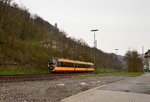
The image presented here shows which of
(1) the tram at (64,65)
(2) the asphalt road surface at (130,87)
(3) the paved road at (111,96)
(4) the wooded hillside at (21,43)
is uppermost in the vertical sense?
(4) the wooded hillside at (21,43)

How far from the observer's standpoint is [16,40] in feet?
123

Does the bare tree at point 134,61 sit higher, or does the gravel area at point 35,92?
the bare tree at point 134,61

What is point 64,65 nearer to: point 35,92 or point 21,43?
point 21,43

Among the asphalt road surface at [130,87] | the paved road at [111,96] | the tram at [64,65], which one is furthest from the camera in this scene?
the tram at [64,65]

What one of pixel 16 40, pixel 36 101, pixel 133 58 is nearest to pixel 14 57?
pixel 16 40

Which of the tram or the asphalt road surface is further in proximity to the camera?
the tram

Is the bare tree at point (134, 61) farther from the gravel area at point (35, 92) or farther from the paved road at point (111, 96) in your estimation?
the paved road at point (111, 96)

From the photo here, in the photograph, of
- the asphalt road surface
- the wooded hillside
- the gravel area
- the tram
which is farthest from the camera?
the tram

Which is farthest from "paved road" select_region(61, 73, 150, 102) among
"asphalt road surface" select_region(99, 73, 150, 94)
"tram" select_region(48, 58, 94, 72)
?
"tram" select_region(48, 58, 94, 72)

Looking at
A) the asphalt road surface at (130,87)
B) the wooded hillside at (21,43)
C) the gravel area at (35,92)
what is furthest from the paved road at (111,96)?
the wooded hillside at (21,43)

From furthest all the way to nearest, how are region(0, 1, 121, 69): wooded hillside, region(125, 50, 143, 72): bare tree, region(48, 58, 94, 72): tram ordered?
region(125, 50, 143, 72): bare tree → region(48, 58, 94, 72): tram → region(0, 1, 121, 69): wooded hillside

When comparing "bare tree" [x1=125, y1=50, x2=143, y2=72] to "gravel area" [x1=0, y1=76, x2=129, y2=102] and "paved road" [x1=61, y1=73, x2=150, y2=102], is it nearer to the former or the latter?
"gravel area" [x1=0, y1=76, x2=129, y2=102]

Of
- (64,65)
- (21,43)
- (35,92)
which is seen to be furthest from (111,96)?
(21,43)

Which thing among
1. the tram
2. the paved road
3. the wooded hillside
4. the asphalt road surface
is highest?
the wooded hillside
